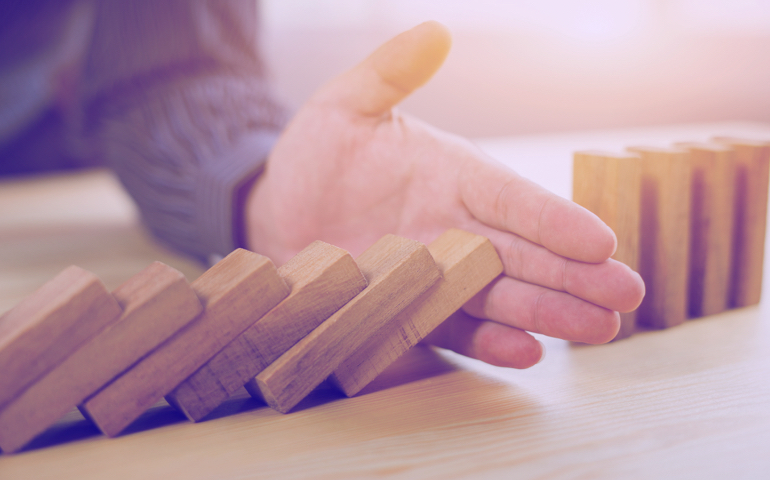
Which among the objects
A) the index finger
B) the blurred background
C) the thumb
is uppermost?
the thumb

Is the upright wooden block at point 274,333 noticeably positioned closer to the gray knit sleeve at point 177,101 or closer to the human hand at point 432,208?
the human hand at point 432,208

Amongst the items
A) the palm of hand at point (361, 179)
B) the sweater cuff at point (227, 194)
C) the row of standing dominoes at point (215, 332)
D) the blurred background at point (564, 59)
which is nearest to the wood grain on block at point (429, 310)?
the row of standing dominoes at point (215, 332)

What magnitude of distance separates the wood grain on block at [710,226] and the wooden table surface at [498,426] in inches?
2.0

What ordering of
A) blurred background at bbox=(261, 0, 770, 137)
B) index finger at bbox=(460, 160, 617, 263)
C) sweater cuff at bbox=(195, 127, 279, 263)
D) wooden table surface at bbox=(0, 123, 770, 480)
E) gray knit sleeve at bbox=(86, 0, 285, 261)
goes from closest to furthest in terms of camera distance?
wooden table surface at bbox=(0, 123, 770, 480), index finger at bbox=(460, 160, 617, 263), sweater cuff at bbox=(195, 127, 279, 263), gray knit sleeve at bbox=(86, 0, 285, 261), blurred background at bbox=(261, 0, 770, 137)

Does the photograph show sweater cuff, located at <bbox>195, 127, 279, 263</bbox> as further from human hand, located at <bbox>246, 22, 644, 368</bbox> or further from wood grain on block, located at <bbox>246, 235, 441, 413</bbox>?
wood grain on block, located at <bbox>246, 235, 441, 413</bbox>

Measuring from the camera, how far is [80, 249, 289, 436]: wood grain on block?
0.47 metres

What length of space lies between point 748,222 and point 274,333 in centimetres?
58

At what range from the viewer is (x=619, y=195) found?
631 mm

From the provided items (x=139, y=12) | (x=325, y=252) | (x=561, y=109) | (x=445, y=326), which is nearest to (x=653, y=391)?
(x=445, y=326)

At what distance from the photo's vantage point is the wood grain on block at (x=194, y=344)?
0.47m

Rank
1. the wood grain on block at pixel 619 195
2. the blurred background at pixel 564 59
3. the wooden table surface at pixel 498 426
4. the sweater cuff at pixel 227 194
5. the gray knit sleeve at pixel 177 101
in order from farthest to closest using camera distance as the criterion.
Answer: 1. the blurred background at pixel 564 59
2. the gray knit sleeve at pixel 177 101
3. the sweater cuff at pixel 227 194
4. the wood grain on block at pixel 619 195
5. the wooden table surface at pixel 498 426

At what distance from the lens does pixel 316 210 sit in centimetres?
78

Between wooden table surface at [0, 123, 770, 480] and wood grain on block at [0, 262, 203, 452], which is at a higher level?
wood grain on block at [0, 262, 203, 452]

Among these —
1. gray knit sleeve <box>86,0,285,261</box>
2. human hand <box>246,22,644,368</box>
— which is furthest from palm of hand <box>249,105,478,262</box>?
gray knit sleeve <box>86,0,285,261</box>
